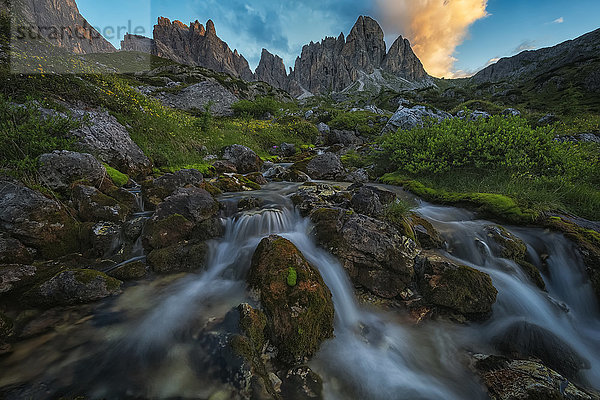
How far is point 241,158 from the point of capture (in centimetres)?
1272

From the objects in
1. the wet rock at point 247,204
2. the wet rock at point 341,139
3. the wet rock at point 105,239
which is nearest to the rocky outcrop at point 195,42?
the wet rock at point 341,139

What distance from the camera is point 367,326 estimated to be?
3758mm

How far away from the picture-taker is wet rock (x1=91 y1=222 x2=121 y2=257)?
4.78m

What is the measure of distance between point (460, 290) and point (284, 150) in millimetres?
16384

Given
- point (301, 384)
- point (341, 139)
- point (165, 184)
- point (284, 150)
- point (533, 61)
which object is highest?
point (533, 61)

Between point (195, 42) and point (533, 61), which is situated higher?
point (195, 42)

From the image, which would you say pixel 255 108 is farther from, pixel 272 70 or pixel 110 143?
pixel 272 70

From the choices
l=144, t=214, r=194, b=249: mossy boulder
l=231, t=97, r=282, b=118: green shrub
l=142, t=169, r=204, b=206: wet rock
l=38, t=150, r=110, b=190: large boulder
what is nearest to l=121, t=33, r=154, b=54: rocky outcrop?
l=231, t=97, r=282, b=118: green shrub

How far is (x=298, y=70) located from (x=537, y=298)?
205 m

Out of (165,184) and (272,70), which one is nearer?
(165,184)

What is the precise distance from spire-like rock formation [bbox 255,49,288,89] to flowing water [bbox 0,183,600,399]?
7666 inches

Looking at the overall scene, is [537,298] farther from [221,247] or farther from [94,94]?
[94,94]

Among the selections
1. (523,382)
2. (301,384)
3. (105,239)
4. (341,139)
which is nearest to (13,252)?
(105,239)

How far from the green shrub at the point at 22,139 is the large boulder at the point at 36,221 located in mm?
661
